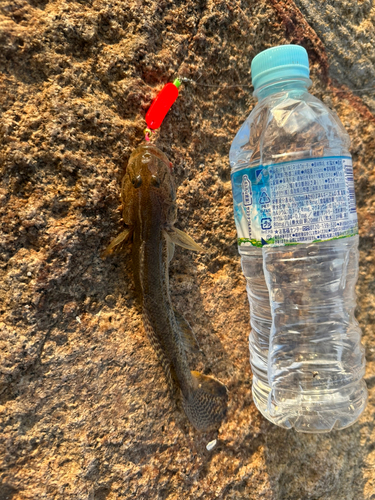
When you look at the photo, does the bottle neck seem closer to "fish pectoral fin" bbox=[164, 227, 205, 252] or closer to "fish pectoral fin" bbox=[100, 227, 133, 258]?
"fish pectoral fin" bbox=[164, 227, 205, 252]

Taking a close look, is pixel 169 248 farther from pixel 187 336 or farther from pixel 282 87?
pixel 282 87

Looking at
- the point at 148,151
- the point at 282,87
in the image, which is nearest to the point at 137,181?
the point at 148,151

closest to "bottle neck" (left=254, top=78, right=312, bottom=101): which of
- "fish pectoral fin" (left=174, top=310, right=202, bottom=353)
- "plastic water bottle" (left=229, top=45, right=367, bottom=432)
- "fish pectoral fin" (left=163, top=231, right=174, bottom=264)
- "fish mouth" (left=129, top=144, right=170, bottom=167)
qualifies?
"plastic water bottle" (left=229, top=45, right=367, bottom=432)

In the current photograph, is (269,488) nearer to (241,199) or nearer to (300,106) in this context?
(241,199)

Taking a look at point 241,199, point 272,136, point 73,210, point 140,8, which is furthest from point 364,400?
point 140,8

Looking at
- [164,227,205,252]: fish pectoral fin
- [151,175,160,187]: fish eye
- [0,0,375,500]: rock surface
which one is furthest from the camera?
[164,227,205,252]: fish pectoral fin

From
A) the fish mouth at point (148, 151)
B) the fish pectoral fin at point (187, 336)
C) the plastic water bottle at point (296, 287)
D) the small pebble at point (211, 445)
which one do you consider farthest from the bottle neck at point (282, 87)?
the small pebble at point (211, 445)

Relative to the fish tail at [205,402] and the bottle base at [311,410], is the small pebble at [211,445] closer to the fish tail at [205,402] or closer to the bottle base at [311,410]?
the fish tail at [205,402]
